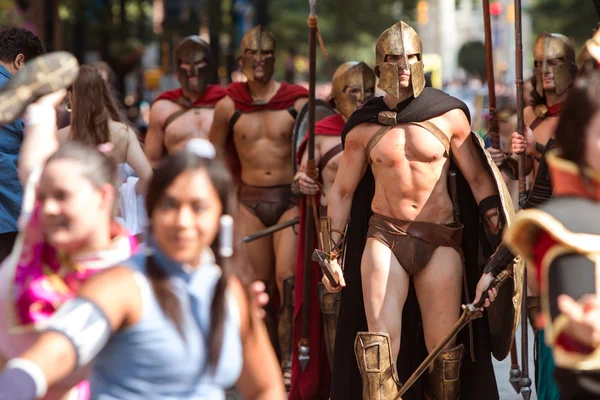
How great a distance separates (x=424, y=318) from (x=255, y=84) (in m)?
3.08

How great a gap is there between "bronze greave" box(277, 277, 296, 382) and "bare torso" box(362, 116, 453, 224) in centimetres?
219

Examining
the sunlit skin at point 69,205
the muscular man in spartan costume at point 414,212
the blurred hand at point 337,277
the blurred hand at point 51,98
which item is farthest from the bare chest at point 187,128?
the sunlit skin at point 69,205

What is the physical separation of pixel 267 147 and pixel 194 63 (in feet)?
4.37

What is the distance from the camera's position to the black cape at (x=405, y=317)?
23.1 ft

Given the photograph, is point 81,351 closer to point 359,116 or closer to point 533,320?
point 359,116

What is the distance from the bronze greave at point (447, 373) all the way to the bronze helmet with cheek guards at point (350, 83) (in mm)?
2253

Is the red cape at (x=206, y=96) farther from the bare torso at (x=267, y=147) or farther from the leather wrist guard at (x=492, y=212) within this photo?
the leather wrist guard at (x=492, y=212)

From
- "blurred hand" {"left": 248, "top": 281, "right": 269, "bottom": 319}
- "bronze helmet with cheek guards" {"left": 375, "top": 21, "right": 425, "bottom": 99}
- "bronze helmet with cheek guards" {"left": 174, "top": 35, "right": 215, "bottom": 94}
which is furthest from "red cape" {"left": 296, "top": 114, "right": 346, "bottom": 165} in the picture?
"blurred hand" {"left": 248, "top": 281, "right": 269, "bottom": 319}

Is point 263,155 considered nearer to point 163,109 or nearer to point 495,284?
point 163,109

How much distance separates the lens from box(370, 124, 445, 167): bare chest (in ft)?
22.1

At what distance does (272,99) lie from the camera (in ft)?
30.9

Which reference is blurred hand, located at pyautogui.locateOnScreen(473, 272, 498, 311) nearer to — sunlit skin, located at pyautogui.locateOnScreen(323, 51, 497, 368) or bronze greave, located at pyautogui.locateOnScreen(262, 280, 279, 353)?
sunlit skin, located at pyautogui.locateOnScreen(323, 51, 497, 368)

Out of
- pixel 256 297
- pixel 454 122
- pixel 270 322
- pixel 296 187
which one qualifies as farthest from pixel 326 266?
pixel 256 297

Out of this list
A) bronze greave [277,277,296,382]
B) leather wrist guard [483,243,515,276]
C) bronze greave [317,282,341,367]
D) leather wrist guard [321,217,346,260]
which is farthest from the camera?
bronze greave [277,277,296,382]
